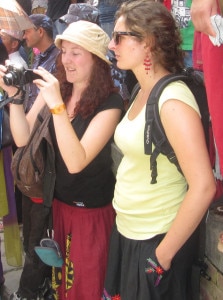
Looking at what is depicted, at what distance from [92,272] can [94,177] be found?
499mm

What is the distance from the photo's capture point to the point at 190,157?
4.94 ft

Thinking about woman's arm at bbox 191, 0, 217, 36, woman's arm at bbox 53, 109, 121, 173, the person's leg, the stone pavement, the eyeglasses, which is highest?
woman's arm at bbox 191, 0, 217, 36

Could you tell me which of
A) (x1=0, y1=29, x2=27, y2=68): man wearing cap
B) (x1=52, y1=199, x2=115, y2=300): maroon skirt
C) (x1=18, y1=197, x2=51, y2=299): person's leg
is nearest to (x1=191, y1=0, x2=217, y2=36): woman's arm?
(x1=52, y1=199, x2=115, y2=300): maroon skirt

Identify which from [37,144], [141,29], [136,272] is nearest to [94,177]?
[37,144]

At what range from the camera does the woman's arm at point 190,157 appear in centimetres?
150

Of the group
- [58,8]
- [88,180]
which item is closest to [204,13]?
[88,180]

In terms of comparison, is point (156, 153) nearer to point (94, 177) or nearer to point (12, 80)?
point (94, 177)

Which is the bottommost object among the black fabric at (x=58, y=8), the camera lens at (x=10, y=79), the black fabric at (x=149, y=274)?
the black fabric at (x=149, y=274)

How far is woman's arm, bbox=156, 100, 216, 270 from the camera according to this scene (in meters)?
1.50

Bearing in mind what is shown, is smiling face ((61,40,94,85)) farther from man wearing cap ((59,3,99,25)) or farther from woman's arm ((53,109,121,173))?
man wearing cap ((59,3,99,25))

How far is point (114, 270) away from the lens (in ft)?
6.35

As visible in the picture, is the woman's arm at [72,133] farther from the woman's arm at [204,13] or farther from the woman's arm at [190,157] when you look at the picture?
the woman's arm at [204,13]

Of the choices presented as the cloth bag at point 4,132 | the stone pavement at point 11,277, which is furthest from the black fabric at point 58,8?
the stone pavement at point 11,277

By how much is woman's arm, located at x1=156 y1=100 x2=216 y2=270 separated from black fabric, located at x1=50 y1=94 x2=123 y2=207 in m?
0.64
